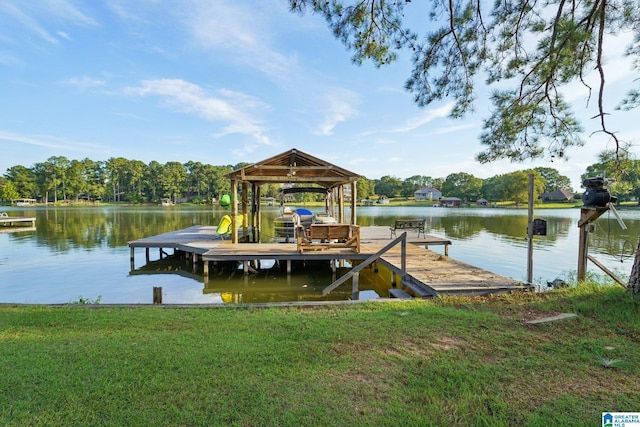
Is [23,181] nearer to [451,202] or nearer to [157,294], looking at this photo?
[157,294]

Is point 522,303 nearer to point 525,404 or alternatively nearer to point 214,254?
point 525,404

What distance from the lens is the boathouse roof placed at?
1191 centimetres

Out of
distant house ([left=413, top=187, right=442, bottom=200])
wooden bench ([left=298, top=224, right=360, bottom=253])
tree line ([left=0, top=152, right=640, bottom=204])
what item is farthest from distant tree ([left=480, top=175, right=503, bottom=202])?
wooden bench ([left=298, top=224, right=360, bottom=253])

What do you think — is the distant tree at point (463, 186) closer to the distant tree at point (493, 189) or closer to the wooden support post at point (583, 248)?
the distant tree at point (493, 189)

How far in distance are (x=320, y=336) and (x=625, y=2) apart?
675 centimetres

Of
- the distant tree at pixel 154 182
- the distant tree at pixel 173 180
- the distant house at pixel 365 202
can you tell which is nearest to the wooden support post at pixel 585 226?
the distant house at pixel 365 202

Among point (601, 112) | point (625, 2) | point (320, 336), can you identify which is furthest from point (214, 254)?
point (625, 2)

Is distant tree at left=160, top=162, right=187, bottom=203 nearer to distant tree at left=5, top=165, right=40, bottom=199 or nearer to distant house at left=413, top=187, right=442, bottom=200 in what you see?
distant tree at left=5, top=165, right=40, bottom=199

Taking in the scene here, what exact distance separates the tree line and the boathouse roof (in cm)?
4813

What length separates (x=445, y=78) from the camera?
19.7 ft

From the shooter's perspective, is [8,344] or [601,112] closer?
[8,344]

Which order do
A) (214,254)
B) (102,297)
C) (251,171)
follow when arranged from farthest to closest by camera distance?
(251,171) → (214,254) → (102,297)

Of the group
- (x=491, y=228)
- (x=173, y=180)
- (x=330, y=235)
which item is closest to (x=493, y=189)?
(x=491, y=228)

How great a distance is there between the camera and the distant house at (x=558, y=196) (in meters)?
77.6
